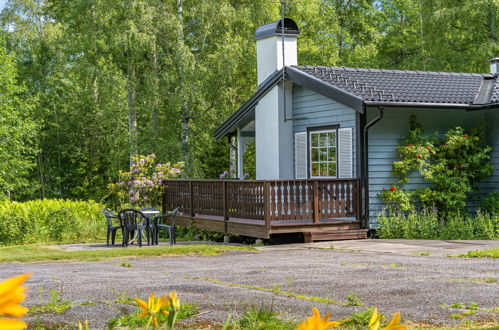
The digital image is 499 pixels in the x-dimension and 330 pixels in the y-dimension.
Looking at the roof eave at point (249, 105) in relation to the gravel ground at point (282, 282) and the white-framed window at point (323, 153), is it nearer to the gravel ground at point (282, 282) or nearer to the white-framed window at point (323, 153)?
the white-framed window at point (323, 153)

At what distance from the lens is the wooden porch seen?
14508 mm

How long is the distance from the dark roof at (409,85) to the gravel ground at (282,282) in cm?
473

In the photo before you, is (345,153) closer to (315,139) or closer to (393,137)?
(393,137)

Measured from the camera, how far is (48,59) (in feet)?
117

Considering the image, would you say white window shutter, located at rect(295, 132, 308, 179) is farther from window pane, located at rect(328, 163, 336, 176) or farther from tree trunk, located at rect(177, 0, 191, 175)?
tree trunk, located at rect(177, 0, 191, 175)

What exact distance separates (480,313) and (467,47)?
91.8 feet

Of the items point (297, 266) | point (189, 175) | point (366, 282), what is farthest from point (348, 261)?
point (189, 175)

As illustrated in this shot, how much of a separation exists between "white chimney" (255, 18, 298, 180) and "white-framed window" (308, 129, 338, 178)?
78 centimetres

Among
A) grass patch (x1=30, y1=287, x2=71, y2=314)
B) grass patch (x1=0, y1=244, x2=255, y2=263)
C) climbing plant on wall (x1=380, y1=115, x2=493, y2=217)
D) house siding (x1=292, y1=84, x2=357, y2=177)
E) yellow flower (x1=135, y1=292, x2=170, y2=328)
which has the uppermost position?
house siding (x1=292, y1=84, x2=357, y2=177)

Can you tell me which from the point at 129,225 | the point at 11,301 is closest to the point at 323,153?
the point at 129,225

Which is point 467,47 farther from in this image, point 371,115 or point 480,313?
point 480,313

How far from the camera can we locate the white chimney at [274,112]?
17.8 metres

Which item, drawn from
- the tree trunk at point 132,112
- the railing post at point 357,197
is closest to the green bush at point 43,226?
the railing post at point 357,197

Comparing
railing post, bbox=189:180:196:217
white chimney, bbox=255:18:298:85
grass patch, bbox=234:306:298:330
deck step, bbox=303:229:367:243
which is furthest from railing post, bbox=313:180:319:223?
grass patch, bbox=234:306:298:330
